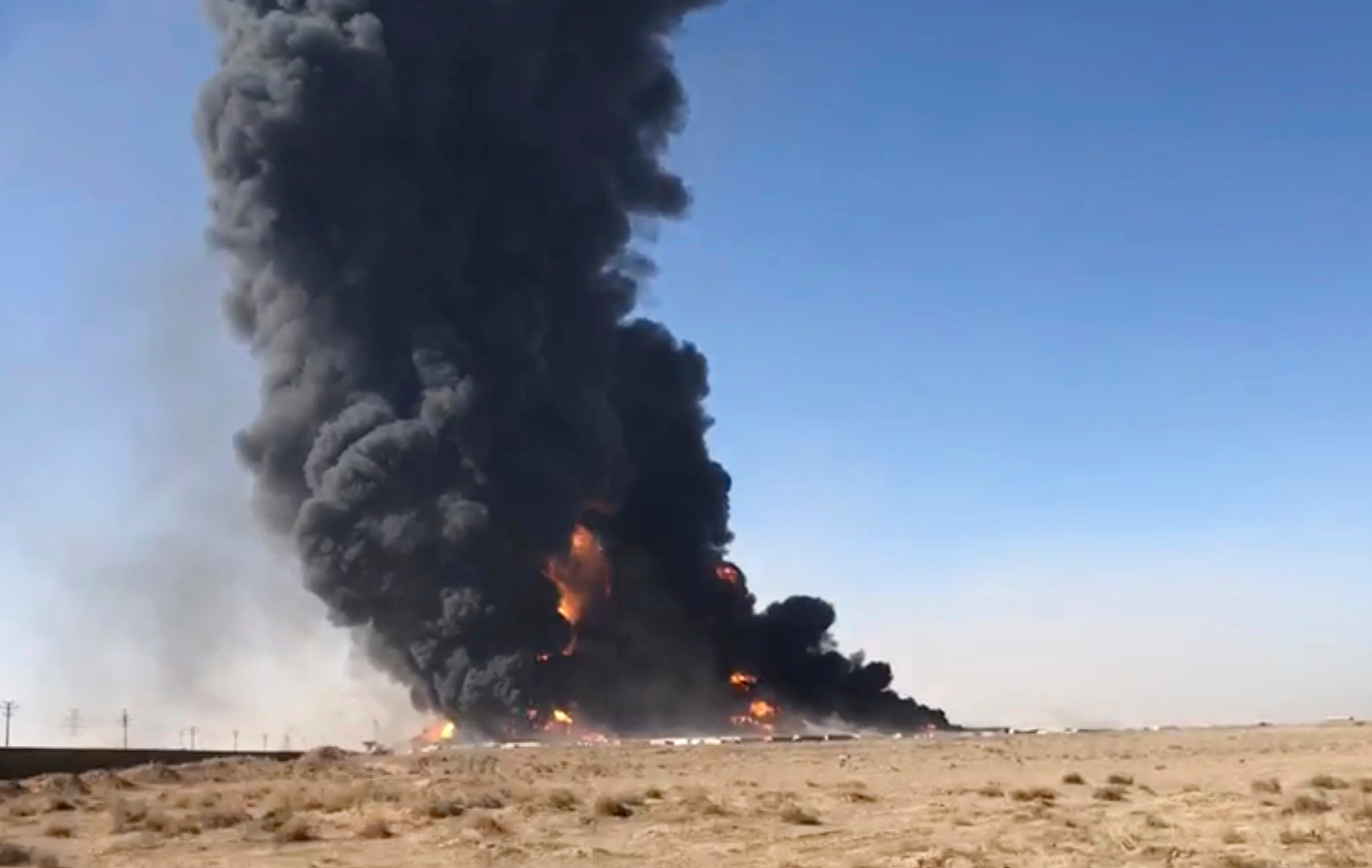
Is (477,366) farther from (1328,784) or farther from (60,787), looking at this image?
(1328,784)

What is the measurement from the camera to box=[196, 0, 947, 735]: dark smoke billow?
94.7 metres

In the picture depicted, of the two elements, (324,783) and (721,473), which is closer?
(324,783)

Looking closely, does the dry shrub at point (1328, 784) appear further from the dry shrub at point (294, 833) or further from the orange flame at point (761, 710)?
the orange flame at point (761, 710)

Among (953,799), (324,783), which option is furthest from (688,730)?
(953,799)

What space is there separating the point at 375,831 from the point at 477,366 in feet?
219

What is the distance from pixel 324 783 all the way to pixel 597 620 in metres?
51.8

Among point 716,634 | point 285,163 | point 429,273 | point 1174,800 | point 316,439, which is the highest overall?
point 285,163

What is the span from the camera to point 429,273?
338 feet

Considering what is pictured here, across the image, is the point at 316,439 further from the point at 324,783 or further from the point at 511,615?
the point at 324,783

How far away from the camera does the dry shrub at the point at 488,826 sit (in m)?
34.3

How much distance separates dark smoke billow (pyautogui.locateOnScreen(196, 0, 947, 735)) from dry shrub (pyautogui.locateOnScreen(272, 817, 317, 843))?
57.3 metres

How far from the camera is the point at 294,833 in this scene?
113ft

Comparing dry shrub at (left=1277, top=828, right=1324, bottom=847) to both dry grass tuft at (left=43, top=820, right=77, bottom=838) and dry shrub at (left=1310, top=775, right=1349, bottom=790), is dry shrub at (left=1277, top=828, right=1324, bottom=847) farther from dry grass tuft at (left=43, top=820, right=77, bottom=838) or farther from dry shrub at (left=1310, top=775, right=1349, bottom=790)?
dry grass tuft at (left=43, top=820, right=77, bottom=838)

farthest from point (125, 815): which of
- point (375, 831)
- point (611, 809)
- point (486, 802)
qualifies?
point (611, 809)
